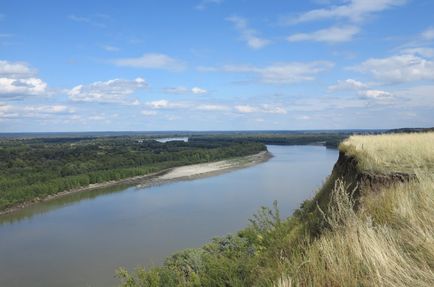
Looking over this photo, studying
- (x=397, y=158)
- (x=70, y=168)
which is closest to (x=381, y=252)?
(x=397, y=158)

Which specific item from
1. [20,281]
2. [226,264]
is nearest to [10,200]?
[20,281]

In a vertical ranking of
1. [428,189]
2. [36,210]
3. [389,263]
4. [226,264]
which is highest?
[428,189]

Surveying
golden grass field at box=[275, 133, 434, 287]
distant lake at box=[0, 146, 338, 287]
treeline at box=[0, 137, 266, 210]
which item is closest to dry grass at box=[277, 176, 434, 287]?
golden grass field at box=[275, 133, 434, 287]

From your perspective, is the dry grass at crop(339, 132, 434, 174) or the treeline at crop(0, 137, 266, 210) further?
the treeline at crop(0, 137, 266, 210)

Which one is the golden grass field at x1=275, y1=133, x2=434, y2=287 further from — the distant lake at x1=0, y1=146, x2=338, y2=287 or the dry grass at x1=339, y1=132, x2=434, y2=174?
the distant lake at x1=0, y1=146, x2=338, y2=287

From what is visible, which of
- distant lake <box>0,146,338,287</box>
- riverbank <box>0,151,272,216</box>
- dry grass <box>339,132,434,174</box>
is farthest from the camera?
riverbank <box>0,151,272,216</box>

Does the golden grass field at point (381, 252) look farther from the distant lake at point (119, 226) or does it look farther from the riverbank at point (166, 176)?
the riverbank at point (166, 176)

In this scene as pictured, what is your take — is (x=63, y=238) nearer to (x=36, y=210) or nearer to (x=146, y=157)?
(x=36, y=210)

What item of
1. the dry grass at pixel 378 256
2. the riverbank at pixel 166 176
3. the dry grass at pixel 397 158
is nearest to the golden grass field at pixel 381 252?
the dry grass at pixel 378 256
